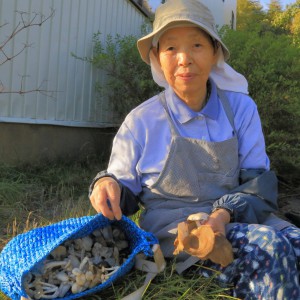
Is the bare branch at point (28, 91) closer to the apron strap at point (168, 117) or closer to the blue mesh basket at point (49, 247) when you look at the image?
the apron strap at point (168, 117)

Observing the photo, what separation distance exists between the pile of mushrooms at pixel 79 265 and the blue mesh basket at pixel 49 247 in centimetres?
4

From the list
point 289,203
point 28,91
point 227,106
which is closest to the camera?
point 227,106

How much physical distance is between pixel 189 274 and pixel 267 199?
20.1 inches

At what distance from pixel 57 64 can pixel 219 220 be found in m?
3.92

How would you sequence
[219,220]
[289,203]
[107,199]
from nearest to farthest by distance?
[219,220] → [107,199] → [289,203]

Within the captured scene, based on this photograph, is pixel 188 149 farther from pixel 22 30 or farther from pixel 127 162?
pixel 22 30

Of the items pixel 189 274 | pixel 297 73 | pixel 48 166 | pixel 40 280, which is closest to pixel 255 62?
pixel 297 73

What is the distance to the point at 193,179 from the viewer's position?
223cm

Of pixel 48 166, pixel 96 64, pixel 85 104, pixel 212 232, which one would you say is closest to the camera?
pixel 212 232

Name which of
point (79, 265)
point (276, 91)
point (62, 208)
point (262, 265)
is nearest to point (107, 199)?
point (79, 265)

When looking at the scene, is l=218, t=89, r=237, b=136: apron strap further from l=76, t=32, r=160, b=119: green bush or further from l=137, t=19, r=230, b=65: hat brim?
l=76, t=32, r=160, b=119: green bush

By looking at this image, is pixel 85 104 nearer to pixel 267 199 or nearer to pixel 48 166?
pixel 48 166

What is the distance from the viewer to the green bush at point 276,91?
4.57 meters

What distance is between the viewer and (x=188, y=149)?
2244 millimetres
